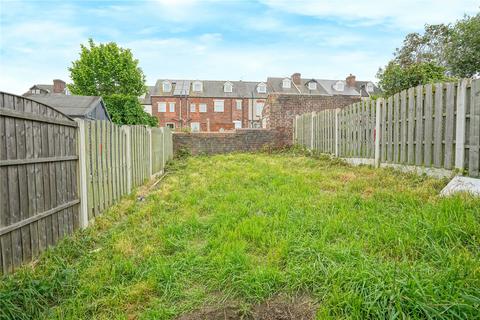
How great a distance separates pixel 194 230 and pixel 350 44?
52.6ft

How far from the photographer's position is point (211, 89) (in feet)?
120

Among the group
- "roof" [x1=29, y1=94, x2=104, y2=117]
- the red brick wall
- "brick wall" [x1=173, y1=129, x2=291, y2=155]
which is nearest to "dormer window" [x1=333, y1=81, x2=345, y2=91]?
the red brick wall

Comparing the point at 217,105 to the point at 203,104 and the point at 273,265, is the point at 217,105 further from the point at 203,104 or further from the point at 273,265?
the point at 273,265

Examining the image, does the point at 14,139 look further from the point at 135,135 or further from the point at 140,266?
the point at 135,135

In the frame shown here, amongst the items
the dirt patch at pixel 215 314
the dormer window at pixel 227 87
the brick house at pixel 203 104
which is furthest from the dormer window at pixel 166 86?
the dirt patch at pixel 215 314

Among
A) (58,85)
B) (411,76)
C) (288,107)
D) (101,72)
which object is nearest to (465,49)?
(411,76)

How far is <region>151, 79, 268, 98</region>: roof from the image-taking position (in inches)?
1399

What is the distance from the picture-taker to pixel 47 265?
2.70 metres

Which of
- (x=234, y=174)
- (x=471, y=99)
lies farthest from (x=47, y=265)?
(x=471, y=99)

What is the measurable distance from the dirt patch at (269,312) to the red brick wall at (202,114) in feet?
111

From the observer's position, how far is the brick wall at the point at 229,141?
1400cm

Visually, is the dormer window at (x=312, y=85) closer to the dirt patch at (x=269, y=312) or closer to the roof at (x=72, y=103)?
the roof at (x=72, y=103)

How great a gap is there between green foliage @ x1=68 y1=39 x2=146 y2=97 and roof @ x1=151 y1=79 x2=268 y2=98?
8696 millimetres

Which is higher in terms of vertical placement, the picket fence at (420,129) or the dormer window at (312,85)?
the dormer window at (312,85)
